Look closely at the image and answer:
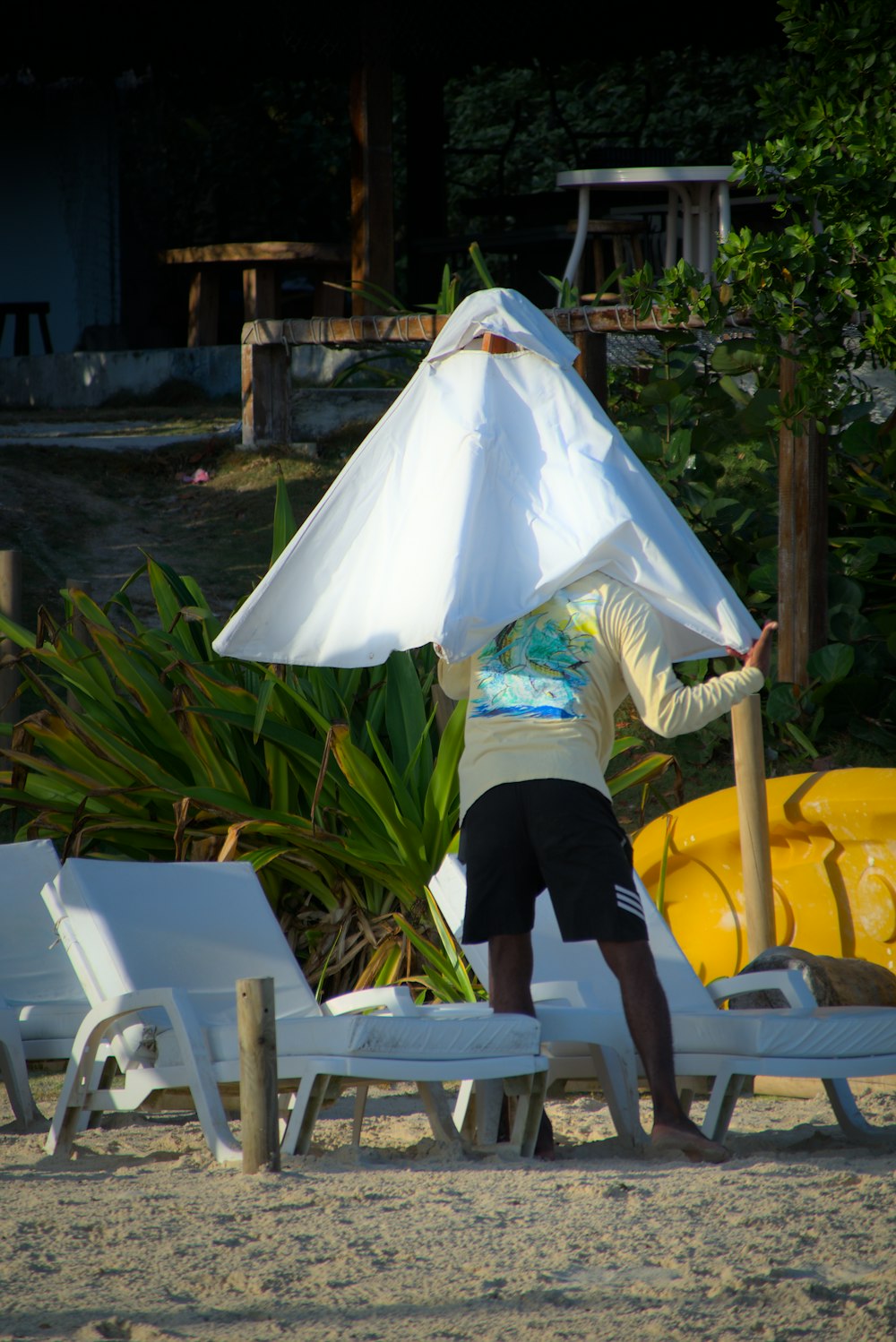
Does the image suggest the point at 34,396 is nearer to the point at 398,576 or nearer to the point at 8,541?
the point at 8,541

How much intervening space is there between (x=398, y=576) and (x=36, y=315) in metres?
10.6

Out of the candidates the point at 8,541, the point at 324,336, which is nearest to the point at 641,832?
the point at 324,336

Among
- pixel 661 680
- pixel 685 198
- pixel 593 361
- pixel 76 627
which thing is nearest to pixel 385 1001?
pixel 661 680

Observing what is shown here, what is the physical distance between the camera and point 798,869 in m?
5.22

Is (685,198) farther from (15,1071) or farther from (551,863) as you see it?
(15,1071)

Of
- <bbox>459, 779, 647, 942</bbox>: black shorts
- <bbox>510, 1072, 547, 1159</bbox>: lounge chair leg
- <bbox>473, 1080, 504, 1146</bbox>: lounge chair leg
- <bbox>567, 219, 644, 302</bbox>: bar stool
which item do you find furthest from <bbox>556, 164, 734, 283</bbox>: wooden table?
<bbox>510, 1072, 547, 1159</bbox>: lounge chair leg

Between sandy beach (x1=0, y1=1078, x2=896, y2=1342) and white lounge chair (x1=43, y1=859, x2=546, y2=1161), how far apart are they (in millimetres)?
148

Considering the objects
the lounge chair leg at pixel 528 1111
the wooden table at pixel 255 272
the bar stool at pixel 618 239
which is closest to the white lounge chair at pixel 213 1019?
the lounge chair leg at pixel 528 1111

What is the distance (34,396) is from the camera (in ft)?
39.5

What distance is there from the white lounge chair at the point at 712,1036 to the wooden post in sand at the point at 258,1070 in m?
0.68

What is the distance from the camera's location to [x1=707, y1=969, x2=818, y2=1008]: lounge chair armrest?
4.07 meters

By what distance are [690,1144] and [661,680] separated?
999mm

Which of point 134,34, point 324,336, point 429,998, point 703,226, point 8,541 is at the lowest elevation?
point 429,998

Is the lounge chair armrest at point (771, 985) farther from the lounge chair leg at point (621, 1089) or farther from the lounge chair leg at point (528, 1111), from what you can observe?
the lounge chair leg at point (528, 1111)
